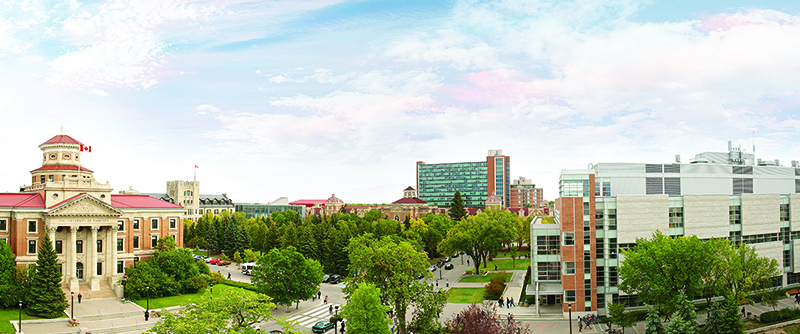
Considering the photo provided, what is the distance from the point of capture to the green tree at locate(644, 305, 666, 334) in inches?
1497

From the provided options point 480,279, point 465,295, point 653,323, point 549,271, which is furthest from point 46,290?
point 653,323

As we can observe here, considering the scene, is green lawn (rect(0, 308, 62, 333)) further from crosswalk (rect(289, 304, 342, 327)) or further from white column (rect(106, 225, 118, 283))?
crosswalk (rect(289, 304, 342, 327))

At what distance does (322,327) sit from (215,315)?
16918 mm

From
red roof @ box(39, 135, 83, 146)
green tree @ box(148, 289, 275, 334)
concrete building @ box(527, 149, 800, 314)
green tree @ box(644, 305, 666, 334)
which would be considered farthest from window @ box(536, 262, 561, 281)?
red roof @ box(39, 135, 83, 146)

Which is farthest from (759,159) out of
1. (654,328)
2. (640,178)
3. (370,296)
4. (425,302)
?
(370,296)

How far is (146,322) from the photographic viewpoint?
46656 mm

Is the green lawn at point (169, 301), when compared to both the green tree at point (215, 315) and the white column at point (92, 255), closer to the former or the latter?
the white column at point (92, 255)

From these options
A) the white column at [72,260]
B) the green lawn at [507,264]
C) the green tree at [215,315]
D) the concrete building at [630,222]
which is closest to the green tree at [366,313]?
the green tree at [215,315]

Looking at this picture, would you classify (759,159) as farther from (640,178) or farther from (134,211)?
(134,211)

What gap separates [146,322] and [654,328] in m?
43.9

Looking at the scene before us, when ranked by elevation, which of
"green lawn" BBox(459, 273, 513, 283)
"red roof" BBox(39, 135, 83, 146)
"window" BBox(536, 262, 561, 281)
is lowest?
"green lawn" BBox(459, 273, 513, 283)

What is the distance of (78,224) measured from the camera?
54.7 m

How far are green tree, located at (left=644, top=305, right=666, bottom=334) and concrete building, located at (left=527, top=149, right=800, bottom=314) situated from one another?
30.1 feet

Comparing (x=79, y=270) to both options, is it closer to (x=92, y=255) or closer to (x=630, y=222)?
(x=92, y=255)
